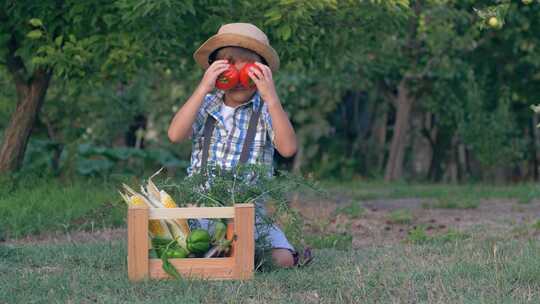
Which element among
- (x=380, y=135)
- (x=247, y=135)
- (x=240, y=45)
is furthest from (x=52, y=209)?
(x=380, y=135)

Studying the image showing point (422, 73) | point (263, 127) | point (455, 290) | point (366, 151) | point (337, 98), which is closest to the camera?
point (455, 290)

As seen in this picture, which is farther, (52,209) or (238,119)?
(52,209)

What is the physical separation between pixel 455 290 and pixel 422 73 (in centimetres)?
929

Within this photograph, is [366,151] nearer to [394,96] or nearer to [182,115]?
[394,96]

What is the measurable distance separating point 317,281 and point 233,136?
104 cm

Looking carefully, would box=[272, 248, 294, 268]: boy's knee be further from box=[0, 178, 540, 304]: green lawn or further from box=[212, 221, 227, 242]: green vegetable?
box=[212, 221, 227, 242]: green vegetable

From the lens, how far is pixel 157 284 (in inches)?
169

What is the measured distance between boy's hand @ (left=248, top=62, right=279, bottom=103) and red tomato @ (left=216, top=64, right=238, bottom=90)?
3.4 inches

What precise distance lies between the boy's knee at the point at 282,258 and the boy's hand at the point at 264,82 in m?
0.81

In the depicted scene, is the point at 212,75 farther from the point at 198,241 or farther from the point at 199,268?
the point at 199,268

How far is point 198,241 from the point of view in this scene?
446cm

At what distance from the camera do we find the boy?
479 centimetres

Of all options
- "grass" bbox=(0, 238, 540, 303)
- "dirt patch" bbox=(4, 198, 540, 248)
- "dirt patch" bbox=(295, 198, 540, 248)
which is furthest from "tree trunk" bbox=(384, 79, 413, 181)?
"grass" bbox=(0, 238, 540, 303)

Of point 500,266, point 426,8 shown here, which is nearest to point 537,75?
point 426,8
